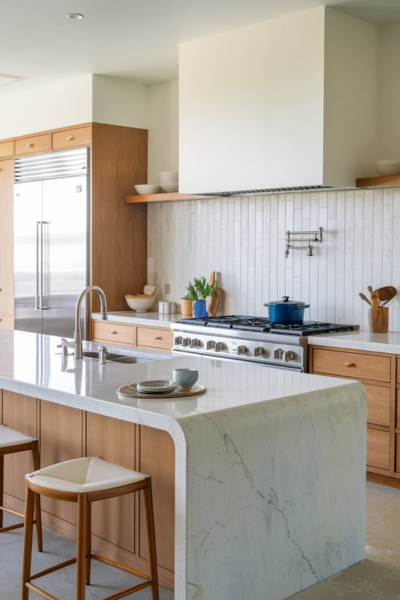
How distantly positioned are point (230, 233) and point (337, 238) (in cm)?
104

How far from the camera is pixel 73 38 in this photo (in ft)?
16.7

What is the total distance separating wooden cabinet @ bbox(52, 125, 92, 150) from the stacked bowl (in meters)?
0.71

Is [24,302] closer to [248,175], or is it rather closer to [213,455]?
[248,175]

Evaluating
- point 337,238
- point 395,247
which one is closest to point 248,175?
point 337,238

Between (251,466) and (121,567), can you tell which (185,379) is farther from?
(121,567)

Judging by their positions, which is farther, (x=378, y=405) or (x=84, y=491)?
(x=378, y=405)

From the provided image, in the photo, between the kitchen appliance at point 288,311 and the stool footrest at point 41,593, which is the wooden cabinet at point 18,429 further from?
the kitchen appliance at point 288,311

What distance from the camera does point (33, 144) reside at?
6691 millimetres

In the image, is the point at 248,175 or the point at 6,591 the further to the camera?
the point at 248,175

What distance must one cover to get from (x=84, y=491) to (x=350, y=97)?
3.27m

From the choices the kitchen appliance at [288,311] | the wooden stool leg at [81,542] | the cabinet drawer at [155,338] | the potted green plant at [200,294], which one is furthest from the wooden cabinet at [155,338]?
the wooden stool leg at [81,542]

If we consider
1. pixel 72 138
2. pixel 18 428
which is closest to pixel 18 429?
pixel 18 428

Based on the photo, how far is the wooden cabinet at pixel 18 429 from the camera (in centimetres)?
354

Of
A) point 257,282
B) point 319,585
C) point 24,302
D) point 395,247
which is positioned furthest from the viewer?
point 24,302
